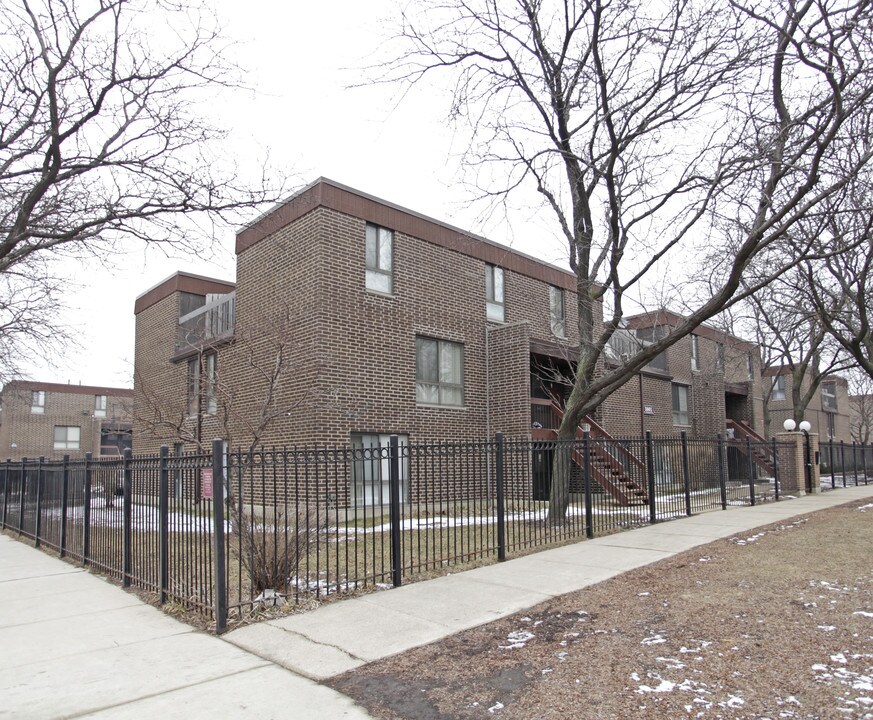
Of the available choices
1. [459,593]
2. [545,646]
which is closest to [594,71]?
[459,593]

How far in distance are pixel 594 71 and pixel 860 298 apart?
12.0 metres

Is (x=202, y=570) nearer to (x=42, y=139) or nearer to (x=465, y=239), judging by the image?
(x=42, y=139)

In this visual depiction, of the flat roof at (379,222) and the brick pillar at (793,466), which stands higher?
the flat roof at (379,222)

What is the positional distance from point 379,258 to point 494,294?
14.4 feet

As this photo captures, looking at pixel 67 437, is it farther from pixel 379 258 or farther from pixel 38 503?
pixel 379 258

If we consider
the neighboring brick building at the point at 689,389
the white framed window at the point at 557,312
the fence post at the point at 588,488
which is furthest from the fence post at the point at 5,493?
the neighboring brick building at the point at 689,389

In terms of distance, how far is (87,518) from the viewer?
9.27 metres

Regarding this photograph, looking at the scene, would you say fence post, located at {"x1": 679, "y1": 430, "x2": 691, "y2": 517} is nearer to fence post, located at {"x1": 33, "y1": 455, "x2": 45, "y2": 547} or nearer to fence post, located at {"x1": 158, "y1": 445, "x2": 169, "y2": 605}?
fence post, located at {"x1": 158, "y1": 445, "x2": 169, "y2": 605}

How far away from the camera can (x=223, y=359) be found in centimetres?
1688

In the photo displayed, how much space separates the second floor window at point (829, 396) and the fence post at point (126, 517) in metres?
49.1

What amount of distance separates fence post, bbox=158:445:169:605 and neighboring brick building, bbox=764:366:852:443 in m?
37.7

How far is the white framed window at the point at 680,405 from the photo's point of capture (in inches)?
1118

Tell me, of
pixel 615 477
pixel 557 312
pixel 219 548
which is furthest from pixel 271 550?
pixel 557 312

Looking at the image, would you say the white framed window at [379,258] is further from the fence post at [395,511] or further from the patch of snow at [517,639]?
the patch of snow at [517,639]
